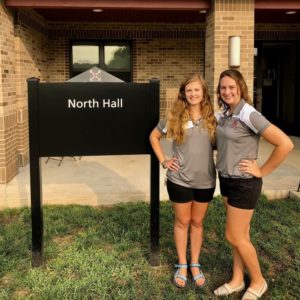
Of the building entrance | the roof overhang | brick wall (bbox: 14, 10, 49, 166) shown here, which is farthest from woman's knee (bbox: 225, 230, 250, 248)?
the building entrance

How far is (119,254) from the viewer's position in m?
4.33

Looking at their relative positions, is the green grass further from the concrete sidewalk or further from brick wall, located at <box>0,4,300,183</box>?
brick wall, located at <box>0,4,300,183</box>

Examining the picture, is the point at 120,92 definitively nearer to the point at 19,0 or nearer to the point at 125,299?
the point at 125,299

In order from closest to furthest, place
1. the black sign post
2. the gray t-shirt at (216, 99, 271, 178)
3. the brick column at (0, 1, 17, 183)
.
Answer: the gray t-shirt at (216, 99, 271, 178) → the black sign post → the brick column at (0, 1, 17, 183)

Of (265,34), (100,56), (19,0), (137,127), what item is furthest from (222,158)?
(265,34)

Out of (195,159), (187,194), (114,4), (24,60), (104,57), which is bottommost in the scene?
(187,194)

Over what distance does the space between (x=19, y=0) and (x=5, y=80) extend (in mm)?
1278

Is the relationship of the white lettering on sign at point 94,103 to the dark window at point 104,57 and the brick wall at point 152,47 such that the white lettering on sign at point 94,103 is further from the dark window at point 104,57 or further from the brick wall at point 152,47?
the dark window at point 104,57

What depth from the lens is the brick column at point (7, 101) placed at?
6.84m

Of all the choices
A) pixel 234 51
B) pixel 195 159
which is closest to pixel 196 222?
pixel 195 159

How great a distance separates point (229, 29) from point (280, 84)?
875 centimetres

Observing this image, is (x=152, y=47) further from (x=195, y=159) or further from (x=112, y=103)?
(x=195, y=159)

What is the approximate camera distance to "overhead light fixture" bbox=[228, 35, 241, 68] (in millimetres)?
7230

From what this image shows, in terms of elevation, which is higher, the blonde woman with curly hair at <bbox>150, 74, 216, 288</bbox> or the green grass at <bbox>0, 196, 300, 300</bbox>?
the blonde woman with curly hair at <bbox>150, 74, 216, 288</bbox>
